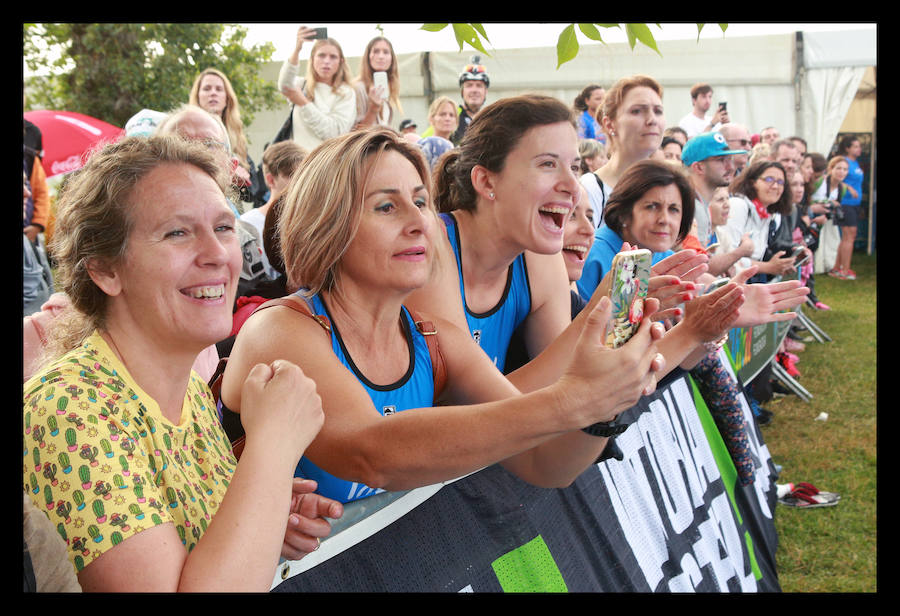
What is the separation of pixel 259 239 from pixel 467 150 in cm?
123

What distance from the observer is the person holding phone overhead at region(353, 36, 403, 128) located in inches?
261

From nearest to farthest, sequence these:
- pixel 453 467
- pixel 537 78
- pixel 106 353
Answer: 1. pixel 106 353
2. pixel 453 467
3. pixel 537 78

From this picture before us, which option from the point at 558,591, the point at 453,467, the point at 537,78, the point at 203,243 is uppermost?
the point at 537,78

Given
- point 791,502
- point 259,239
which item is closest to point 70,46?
point 259,239

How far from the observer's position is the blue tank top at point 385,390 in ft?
7.14

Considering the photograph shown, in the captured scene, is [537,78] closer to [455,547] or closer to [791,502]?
[791,502]

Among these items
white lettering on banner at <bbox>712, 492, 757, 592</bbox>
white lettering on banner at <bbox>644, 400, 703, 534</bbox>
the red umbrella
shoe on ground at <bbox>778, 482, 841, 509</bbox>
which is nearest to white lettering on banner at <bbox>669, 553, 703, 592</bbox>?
white lettering on banner at <bbox>644, 400, 703, 534</bbox>

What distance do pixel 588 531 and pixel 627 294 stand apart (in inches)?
35.1

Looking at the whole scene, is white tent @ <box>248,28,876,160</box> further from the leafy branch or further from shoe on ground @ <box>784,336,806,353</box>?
the leafy branch

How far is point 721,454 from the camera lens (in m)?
4.10

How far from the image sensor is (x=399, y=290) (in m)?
2.37

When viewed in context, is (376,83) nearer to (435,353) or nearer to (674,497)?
(674,497)

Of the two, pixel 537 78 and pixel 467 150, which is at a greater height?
pixel 537 78
